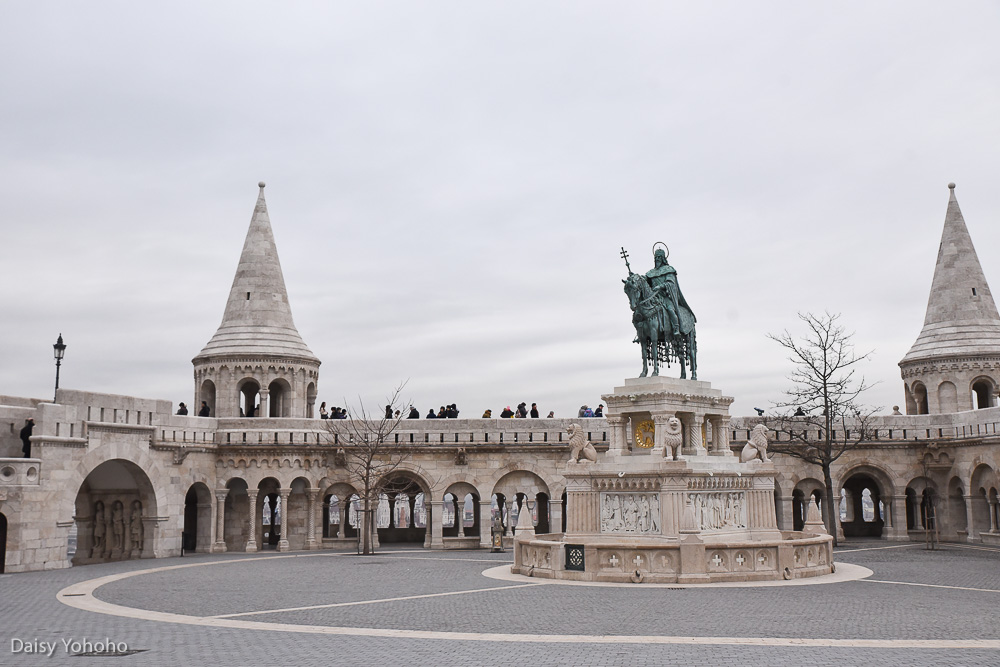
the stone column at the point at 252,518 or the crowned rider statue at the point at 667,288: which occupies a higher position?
the crowned rider statue at the point at 667,288

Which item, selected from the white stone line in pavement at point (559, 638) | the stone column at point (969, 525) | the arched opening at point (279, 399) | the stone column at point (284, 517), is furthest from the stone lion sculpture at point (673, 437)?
the arched opening at point (279, 399)

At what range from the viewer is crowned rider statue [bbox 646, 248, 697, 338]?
20.7m

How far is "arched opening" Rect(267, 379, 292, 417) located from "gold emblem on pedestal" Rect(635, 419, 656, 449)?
15.9m

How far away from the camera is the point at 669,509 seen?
18031 millimetres

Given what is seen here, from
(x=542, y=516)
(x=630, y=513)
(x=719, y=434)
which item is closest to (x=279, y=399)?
(x=542, y=516)

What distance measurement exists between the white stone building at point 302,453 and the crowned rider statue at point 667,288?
31.5ft

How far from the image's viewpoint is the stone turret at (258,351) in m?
31.8

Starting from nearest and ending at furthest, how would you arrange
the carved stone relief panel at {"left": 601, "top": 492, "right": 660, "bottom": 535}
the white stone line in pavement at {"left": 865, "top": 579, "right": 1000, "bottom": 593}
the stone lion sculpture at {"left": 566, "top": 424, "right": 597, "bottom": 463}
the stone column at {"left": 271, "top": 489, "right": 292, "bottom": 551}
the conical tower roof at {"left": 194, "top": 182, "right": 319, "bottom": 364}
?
the white stone line in pavement at {"left": 865, "top": 579, "right": 1000, "bottom": 593} → the carved stone relief panel at {"left": 601, "top": 492, "right": 660, "bottom": 535} → the stone lion sculpture at {"left": 566, "top": 424, "right": 597, "bottom": 463} → the stone column at {"left": 271, "top": 489, "right": 292, "bottom": 551} → the conical tower roof at {"left": 194, "top": 182, "right": 319, "bottom": 364}

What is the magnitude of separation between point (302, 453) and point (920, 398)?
23.1 meters

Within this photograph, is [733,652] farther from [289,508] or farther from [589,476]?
[289,508]

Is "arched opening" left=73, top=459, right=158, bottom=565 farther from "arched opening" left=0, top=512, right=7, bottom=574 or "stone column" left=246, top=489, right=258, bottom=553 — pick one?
"arched opening" left=0, top=512, right=7, bottom=574

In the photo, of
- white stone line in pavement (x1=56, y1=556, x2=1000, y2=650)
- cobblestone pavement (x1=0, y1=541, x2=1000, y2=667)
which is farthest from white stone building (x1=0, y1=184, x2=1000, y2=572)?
white stone line in pavement (x1=56, y1=556, x2=1000, y2=650)

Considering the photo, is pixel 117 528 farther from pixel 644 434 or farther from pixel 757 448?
pixel 757 448

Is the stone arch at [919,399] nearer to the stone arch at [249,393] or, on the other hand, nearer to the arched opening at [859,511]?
the arched opening at [859,511]
